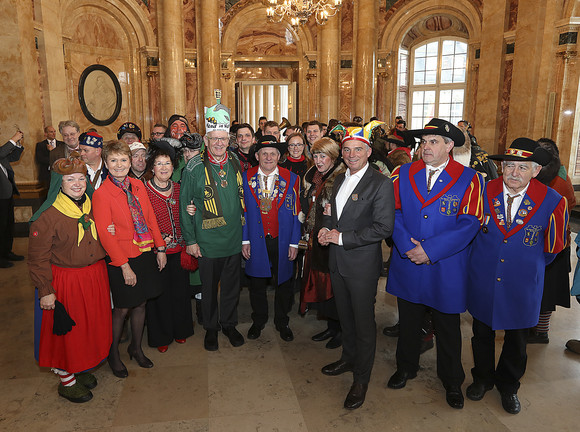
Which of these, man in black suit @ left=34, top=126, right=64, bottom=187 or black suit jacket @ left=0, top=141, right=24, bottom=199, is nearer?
black suit jacket @ left=0, top=141, right=24, bottom=199

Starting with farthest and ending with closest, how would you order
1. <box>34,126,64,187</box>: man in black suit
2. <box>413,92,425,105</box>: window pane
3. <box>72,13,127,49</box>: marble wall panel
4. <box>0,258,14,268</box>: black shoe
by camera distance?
<box>413,92,425,105</box>: window pane, <box>72,13,127,49</box>: marble wall panel, <box>34,126,64,187</box>: man in black suit, <box>0,258,14,268</box>: black shoe

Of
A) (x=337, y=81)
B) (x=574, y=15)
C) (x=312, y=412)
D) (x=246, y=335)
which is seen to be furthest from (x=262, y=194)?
(x=337, y=81)

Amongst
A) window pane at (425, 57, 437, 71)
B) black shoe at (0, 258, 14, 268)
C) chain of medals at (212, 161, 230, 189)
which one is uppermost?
window pane at (425, 57, 437, 71)

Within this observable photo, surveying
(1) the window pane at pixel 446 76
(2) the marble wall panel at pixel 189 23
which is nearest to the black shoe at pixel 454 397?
(2) the marble wall panel at pixel 189 23

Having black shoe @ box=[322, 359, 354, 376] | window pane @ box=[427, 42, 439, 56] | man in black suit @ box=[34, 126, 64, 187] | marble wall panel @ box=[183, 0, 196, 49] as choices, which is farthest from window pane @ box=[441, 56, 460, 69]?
black shoe @ box=[322, 359, 354, 376]

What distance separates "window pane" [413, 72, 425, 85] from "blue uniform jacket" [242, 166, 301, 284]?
504 inches

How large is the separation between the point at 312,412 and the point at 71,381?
184 centimetres

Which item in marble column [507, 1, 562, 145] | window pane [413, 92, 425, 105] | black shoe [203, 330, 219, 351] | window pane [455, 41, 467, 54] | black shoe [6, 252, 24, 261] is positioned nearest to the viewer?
black shoe [203, 330, 219, 351]

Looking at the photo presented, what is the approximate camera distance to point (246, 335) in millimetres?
4266

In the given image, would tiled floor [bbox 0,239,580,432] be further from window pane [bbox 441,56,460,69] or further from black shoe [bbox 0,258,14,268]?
window pane [bbox 441,56,460,69]

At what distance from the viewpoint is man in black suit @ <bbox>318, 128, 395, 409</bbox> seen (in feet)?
9.57

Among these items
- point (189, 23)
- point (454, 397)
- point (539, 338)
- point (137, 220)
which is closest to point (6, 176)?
point (137, 220)

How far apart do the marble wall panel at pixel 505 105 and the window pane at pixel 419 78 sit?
4507mm

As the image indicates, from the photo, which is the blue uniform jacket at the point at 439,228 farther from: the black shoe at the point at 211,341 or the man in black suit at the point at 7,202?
the man in black suit at the point at 7,202
